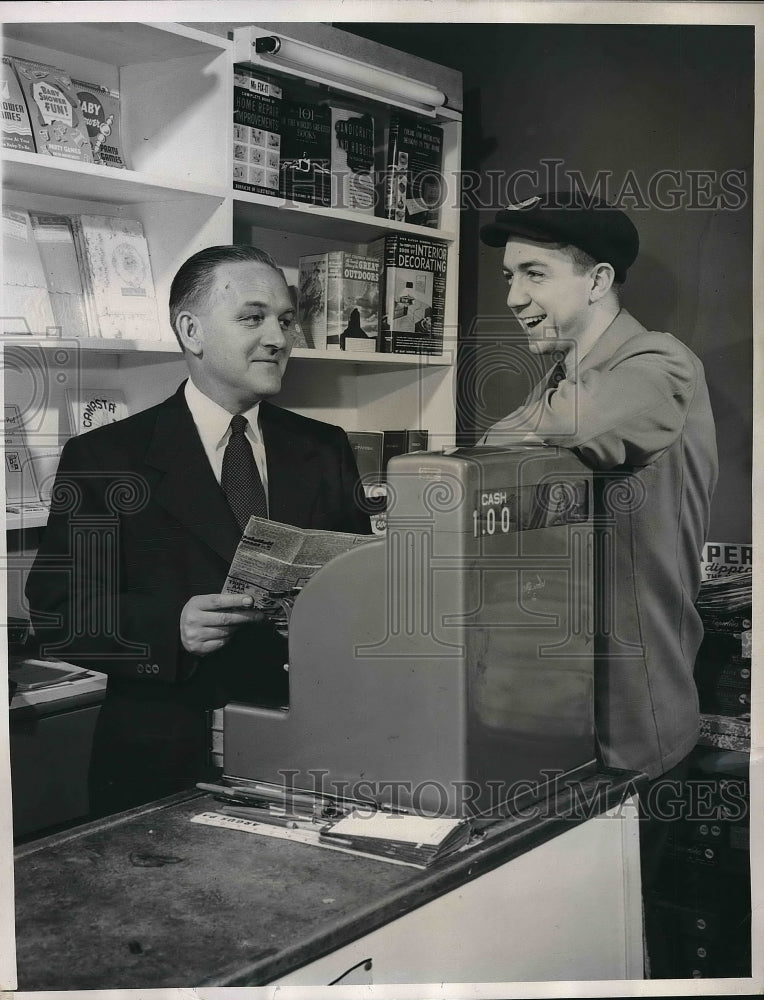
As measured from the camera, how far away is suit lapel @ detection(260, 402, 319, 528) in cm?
204

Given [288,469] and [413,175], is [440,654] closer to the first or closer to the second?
[288,469]

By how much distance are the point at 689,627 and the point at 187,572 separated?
106cm

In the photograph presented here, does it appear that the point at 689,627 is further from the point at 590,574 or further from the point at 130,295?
the point at 130,295

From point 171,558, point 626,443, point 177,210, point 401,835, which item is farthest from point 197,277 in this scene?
point 401,835

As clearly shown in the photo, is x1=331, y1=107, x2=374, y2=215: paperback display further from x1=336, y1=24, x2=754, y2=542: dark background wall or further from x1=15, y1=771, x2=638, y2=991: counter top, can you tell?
x1=15, y1=771, x2=638, y2=991: counter top

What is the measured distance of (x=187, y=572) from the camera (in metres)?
1.95

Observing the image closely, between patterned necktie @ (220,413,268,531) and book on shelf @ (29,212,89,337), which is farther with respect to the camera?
patterned necktie @ (220,413,268,531)

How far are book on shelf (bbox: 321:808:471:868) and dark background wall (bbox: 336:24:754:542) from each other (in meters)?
0.91

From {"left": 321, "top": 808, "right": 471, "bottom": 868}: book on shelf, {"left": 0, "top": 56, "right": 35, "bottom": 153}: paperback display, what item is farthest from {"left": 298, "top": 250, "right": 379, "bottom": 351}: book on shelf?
{"left": 321, "top": 808, "right": 471, "bottom": 868}: book on shelf

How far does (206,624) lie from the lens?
1.94 meters

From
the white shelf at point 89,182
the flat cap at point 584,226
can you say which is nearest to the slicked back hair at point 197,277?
the white shelf at point 89,182

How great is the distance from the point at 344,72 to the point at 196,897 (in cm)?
164

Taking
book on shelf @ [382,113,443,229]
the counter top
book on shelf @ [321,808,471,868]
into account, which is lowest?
the counter top

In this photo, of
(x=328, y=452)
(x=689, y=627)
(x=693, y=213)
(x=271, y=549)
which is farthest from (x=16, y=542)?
(x=693, y=213)
